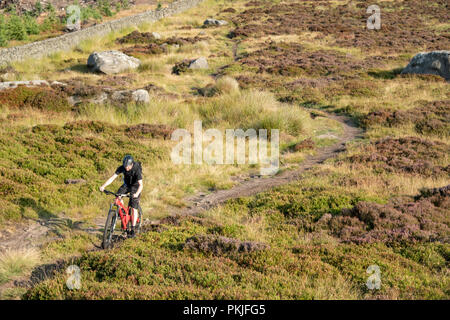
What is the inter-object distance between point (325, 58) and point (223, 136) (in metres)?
20.2

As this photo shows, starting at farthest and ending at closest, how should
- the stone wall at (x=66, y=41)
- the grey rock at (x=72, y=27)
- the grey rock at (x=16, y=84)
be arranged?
the grey rock at (x=72, y=27)
the stone wall at (x=66, y=41)
the grey rock at (x=16, y=84)

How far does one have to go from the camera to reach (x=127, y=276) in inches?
221

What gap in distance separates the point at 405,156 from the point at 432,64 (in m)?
16.2

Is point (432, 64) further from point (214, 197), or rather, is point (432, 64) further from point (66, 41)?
point (66, 41)

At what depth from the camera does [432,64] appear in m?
25.0

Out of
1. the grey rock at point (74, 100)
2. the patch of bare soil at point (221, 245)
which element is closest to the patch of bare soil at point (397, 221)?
the patch of bare soil at point (221, 245)

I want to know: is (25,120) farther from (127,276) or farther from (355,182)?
(355,182)

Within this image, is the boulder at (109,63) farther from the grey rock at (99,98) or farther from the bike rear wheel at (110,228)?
the bike rear wheel at (110,228)

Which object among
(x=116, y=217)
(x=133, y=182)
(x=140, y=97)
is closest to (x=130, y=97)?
(x=140, y=97)

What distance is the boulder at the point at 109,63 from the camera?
25234mm

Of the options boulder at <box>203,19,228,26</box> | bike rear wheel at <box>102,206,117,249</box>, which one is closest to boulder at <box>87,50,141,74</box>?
bike rear wheel at <box>102,206,117,249</box>

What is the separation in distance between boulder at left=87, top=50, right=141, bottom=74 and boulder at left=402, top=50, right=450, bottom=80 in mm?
20634

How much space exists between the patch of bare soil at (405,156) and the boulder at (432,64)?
544 inches

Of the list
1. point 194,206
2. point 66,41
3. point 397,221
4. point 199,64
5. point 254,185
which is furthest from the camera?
point 66,41
